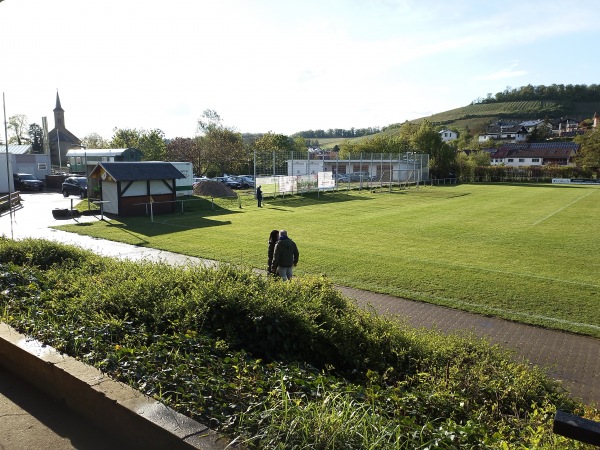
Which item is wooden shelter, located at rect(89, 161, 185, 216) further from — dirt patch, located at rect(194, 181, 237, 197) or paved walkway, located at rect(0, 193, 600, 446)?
paved walkway, located at rect(0, 193, 600, 446)

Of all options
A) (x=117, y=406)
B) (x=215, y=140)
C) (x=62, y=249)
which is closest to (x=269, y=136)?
(x=215, y=140)

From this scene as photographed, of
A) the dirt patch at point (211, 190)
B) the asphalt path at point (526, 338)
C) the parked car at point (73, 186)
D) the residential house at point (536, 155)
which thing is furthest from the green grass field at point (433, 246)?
the residential house at point (536, 155)

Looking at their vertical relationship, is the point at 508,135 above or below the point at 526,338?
above

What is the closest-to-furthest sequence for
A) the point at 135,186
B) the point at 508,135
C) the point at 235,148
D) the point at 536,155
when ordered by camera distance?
1. the point at 135,186
2. the point at 235,148
3. the point at 536,155
4. the point at 508,135

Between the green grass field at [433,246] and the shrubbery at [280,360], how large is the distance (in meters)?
3.92

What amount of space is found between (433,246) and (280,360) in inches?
552

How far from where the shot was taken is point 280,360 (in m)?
5.30

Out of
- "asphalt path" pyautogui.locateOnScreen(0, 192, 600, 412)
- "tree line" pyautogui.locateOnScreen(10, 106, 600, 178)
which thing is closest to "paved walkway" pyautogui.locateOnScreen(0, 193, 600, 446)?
"asphalt path" pyautogui.locateOnScreen(0, 192, 600, 412)

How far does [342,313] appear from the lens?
22.9ft

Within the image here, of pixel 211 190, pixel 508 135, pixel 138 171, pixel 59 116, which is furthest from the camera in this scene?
pixel 508 135

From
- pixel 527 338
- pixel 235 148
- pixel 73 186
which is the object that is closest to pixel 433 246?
pixel 527 338

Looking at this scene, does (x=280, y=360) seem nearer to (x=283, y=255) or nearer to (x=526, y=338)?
(x=283, y=255)

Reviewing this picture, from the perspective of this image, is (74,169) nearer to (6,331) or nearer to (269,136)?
(269,136)

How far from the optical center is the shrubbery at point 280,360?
3516 millimetres
